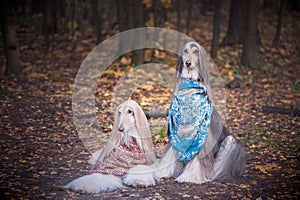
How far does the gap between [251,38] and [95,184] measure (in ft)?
31.0

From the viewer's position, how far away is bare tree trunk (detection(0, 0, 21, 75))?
41.9 feet

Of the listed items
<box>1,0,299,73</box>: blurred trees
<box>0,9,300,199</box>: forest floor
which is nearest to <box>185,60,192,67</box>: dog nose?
<box>0,9,300,199</box>: forest floor

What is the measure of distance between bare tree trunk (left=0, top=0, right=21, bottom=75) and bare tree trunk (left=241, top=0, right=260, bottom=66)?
7.06 meters

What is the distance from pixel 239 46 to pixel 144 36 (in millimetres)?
3692

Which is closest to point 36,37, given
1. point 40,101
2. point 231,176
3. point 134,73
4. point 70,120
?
point 134,73

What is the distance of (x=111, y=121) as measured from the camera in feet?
31.7

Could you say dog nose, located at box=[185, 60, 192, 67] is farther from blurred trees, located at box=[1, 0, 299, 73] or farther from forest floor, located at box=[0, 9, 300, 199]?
blurred trees, located at box=[1, 0, 299, 73]

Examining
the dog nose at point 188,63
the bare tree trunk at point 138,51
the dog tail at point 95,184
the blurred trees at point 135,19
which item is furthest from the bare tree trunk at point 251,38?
the dog tail at point 95,184

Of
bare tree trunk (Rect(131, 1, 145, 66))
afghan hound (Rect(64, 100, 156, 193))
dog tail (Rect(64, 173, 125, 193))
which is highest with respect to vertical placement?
bare tree trunk (Rect(131, 1, 145, 66))

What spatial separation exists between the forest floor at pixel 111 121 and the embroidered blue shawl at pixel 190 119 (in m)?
0.51

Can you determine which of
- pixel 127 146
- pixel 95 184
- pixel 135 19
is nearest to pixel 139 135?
pixel 127 146

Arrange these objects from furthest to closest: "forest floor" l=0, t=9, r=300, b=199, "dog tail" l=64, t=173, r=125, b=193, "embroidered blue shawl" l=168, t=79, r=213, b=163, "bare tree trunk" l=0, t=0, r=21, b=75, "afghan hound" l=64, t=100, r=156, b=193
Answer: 1. "bare tree trunk" l=0, t=0, r=21, b=75
2. "afghan hound" l=64, t=100, r=156, b=193
3. "embroidered blue shawl" l=168, t=79, r=213, b=163
4. "forest floor" l=0, t=9, r=300, b=199
5. "dog tail" l=64, t=173, r=125, b=193

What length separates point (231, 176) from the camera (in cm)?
655

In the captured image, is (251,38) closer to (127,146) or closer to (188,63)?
(188,63)
